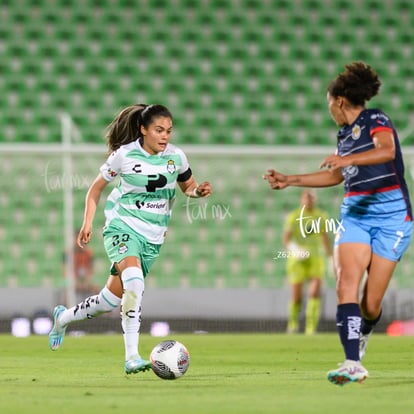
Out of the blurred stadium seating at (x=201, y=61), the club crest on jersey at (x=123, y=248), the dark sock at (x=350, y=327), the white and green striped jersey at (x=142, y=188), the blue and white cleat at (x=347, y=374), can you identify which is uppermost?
the blurred stadium seating at (x=201, y=61)

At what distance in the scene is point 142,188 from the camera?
20.2 feet

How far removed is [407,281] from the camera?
13.3 meters

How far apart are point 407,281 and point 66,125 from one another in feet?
16.1

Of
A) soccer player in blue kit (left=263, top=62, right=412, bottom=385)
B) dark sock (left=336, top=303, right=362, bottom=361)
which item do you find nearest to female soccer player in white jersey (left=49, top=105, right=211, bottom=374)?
soccer player in blue kit (left=263, top=62, right=412, bottom=385)

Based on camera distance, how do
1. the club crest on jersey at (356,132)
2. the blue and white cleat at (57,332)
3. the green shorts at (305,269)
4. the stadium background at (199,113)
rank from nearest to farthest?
the club crest on jersey at (356,132), the blue and white cleat at (57,332), the green shorts at (305,269), the stadium background at (199,113)

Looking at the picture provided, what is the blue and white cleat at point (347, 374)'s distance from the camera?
4832 mm

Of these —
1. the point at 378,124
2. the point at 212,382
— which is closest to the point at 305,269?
the point at 212,382

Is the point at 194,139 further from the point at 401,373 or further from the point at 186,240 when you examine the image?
the point at 401,373

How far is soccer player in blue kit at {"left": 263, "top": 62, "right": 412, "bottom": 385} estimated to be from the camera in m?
5.17

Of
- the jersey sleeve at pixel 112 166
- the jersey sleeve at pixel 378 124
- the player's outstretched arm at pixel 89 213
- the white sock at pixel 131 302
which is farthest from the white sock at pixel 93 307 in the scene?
the jersey sleeve at pixel 378 124

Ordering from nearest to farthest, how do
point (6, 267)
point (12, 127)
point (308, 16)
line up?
point (6, 267), point (12, 127), point (308, 16)

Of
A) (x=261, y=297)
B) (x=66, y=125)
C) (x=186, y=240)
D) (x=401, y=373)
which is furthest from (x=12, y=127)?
(x=401, y=373)

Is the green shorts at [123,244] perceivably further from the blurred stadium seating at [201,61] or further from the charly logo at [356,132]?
the blurred stadium seating at [201,61]

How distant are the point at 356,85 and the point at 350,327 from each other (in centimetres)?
123
